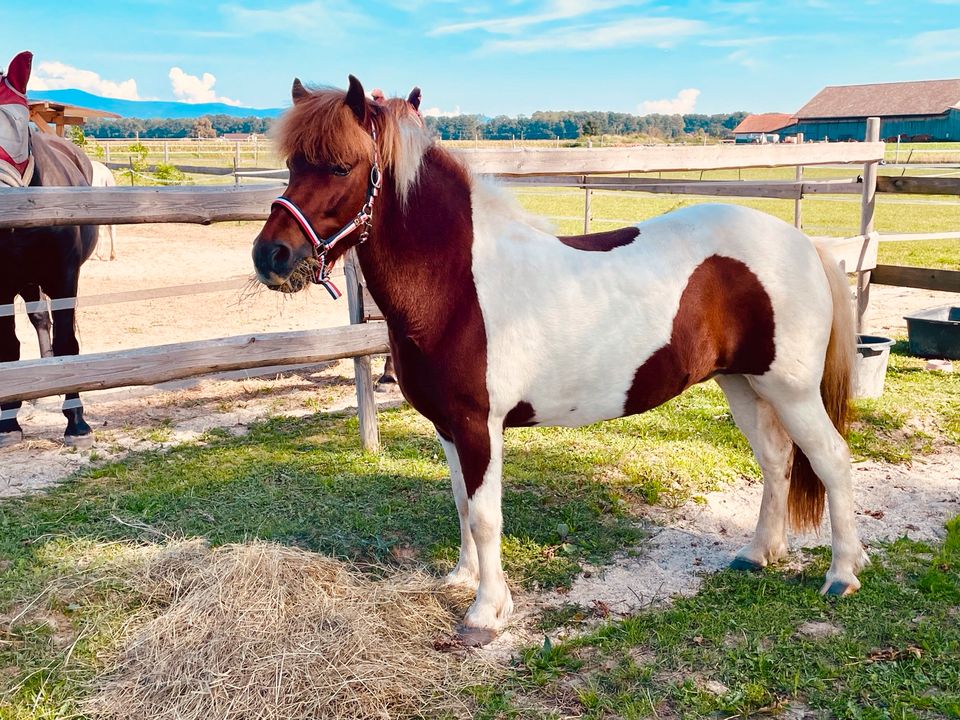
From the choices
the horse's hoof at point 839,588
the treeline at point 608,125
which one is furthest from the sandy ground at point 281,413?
the treeline at point 608,125

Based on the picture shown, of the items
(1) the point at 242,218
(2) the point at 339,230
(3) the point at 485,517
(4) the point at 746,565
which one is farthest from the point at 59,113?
(4) the point at 746,565

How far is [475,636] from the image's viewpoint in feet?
10.1

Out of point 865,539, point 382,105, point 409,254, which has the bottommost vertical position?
point 865,539

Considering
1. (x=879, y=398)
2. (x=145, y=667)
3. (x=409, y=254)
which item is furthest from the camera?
(x=879, y=398)

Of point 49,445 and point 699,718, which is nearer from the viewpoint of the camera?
point 699,718

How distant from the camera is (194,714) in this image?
2498mm

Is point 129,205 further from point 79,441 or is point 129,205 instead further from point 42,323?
point 42,323

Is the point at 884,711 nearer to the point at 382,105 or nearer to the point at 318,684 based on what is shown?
the point at 318,684

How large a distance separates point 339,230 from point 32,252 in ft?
12.1

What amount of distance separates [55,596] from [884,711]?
3124 millimetres

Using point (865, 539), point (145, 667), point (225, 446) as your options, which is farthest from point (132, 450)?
point (865, 539)

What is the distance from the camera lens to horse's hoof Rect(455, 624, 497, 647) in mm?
3055

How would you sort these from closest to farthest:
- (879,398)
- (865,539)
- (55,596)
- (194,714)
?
(194,714) → (55,596) → (865,539) → (879,398)

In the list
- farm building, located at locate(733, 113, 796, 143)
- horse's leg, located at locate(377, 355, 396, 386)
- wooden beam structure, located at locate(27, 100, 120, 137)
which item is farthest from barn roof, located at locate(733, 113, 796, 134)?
horse's leg, located at locate(377, 355, 396, 386)
